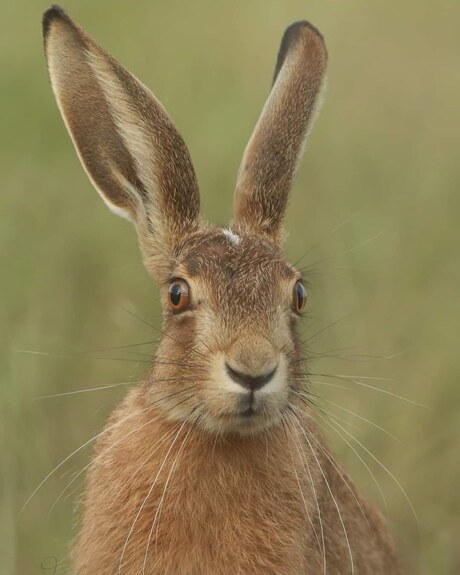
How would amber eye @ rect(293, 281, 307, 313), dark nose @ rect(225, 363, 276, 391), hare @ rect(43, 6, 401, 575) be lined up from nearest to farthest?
dark nose @ rect(225, 363, 276, 391)
hare @ rect(43, 6, 401, 575)
amber eye @ rect(293, 281, 307, 313)

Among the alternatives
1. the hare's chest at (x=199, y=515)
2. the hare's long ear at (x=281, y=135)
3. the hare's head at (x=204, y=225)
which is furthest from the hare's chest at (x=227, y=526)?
the hare's long ear at (x=281, y=135)

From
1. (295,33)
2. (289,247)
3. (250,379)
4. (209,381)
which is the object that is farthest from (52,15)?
(289,247)

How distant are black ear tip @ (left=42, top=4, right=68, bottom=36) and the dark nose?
5.74ft

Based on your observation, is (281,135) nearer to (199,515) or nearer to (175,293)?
(175,293)

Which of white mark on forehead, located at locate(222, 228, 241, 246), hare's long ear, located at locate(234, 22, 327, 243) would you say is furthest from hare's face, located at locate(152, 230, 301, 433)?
hare's long ear, located at locate(234, 22, 327, 243)

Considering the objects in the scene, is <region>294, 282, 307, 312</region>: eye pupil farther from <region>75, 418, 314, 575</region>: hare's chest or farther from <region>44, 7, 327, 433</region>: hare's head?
<region>75, 418, 314, 575</region>: hare's chest

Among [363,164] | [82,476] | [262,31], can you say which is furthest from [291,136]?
[262,31]

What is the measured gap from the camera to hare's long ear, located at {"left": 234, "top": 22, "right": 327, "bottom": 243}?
301 inches

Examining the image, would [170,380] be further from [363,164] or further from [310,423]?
[363,164]

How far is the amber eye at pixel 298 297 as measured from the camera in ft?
23.1

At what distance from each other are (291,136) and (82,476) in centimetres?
196

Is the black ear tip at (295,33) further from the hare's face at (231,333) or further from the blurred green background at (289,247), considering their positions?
the blurred green background at (289,247)

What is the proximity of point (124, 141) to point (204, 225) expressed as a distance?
1.65 feet

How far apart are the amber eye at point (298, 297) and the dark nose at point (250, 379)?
2.15ft
